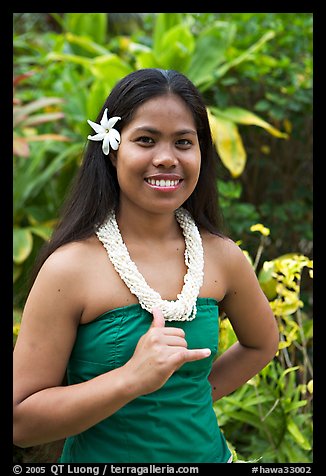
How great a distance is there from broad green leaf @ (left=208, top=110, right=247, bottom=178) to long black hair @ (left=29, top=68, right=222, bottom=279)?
1.65 metres

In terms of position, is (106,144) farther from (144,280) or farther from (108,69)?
(108,69)

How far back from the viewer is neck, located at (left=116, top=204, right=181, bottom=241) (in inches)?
66.3

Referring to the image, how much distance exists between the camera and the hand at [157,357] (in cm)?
141

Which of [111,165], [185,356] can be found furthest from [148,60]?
[185,356]

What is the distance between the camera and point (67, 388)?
4.93 ft

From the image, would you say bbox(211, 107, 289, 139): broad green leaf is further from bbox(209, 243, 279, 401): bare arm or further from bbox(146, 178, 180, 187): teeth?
bbox(146, 178, 180, 187): teeth

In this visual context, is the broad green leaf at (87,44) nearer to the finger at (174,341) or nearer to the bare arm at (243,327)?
the bare arm at (243,327)

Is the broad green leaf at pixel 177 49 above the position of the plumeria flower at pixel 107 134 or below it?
above

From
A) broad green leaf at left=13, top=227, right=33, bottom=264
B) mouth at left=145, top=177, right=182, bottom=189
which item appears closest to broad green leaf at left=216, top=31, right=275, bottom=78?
broad green leaf at left=13, top=227, right=33, bottom=264

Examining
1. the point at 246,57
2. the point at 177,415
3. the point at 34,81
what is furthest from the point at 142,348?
the point at 34,81

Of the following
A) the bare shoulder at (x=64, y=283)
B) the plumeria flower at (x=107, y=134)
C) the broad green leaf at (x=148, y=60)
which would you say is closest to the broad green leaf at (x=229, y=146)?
the broad green leaf at (x=148, y=60)

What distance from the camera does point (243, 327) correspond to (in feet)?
6.29

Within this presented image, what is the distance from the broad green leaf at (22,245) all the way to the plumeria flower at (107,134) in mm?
1785

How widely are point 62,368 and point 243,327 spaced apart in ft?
1.97
